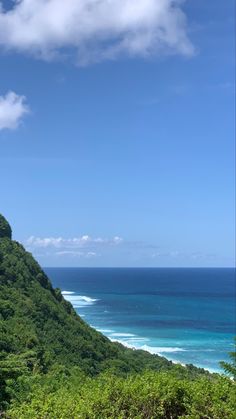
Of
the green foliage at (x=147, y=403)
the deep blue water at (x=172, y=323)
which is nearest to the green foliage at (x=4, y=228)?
the deep blue water at (x=172, y=323)

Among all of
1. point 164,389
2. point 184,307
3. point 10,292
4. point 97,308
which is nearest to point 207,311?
point 184,307

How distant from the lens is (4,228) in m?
50.1

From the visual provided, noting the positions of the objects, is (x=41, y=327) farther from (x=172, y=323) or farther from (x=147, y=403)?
(x=172, y=323)

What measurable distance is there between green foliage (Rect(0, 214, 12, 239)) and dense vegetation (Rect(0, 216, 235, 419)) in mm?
40

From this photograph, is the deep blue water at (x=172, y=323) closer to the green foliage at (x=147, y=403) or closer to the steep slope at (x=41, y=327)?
the steep slope at (x=41, y=327)

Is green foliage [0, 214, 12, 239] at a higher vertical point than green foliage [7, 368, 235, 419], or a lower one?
higher

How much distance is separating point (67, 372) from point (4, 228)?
27.6 metres

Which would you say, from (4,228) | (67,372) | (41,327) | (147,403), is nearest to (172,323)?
(4,228)

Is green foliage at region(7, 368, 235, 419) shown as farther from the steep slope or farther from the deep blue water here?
the deep blue water

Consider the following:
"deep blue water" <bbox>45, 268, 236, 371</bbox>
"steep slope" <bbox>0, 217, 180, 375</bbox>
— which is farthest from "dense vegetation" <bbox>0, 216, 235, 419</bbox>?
"deep blue water" <bbox>45, 268, 236, 371</bbox>

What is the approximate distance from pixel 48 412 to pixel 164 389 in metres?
1.71

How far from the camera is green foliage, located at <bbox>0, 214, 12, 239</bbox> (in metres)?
49.8

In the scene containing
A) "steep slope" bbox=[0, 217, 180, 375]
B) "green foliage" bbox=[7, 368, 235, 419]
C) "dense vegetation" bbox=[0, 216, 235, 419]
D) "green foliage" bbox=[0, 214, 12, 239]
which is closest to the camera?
"green foliage" bbox=[7, 368, 235, 419]

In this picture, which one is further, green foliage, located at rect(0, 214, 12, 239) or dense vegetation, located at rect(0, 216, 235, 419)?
green foliage, located at rect(0, 214, 12, 239)
